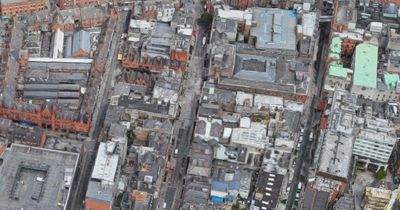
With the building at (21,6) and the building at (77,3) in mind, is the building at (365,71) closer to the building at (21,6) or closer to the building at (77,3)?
the building at (77,3)

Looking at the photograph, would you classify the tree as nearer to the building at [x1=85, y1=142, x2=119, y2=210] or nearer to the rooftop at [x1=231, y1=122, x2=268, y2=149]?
the rooftop at [x1=231, y1=122, x2=268, y2=149]

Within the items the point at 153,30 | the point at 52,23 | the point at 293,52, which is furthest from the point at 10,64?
the point at 293,52

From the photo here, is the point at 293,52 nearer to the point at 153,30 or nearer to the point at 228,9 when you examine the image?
the point at 228,9

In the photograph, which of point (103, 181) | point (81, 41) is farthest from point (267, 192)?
point (81, 41)

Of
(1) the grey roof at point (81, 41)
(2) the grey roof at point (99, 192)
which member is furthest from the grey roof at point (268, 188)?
(1) the grey roof at point (81, 41)

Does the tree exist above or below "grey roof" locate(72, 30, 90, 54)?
below

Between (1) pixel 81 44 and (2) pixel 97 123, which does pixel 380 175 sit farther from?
(1) pixel 81 44

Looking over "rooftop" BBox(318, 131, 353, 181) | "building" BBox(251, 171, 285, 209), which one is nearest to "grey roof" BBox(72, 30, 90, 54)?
"building" BBox(251, 171, 285, 209)
